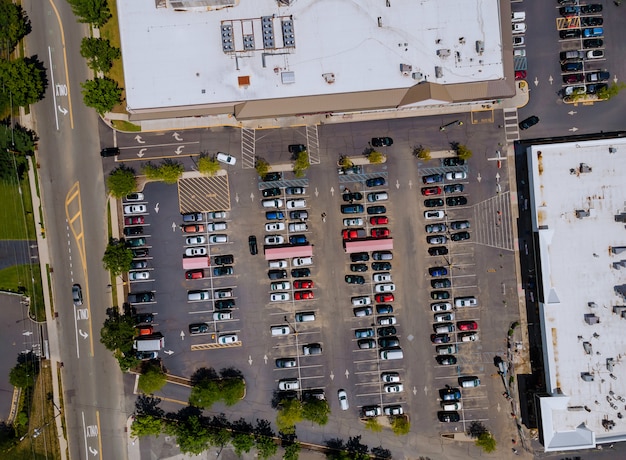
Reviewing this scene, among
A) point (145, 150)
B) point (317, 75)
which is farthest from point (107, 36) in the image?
point (317, 75)

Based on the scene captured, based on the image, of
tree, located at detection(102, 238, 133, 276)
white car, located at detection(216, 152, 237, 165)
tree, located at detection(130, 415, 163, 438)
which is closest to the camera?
tree, located at detection(102, 238, 133, 276)

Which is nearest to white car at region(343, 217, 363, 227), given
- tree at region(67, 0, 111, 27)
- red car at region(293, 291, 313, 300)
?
red car at region(293, 291, 313, 300)

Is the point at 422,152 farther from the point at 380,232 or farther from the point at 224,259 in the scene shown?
the point at 224,259

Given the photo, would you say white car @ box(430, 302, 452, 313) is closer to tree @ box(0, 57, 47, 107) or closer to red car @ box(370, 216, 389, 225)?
red car @ box(370, 216, 389, 225)

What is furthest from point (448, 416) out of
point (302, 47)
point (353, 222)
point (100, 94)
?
point (100, 94)

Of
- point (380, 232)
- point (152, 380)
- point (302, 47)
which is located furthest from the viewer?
point (380, 232)
